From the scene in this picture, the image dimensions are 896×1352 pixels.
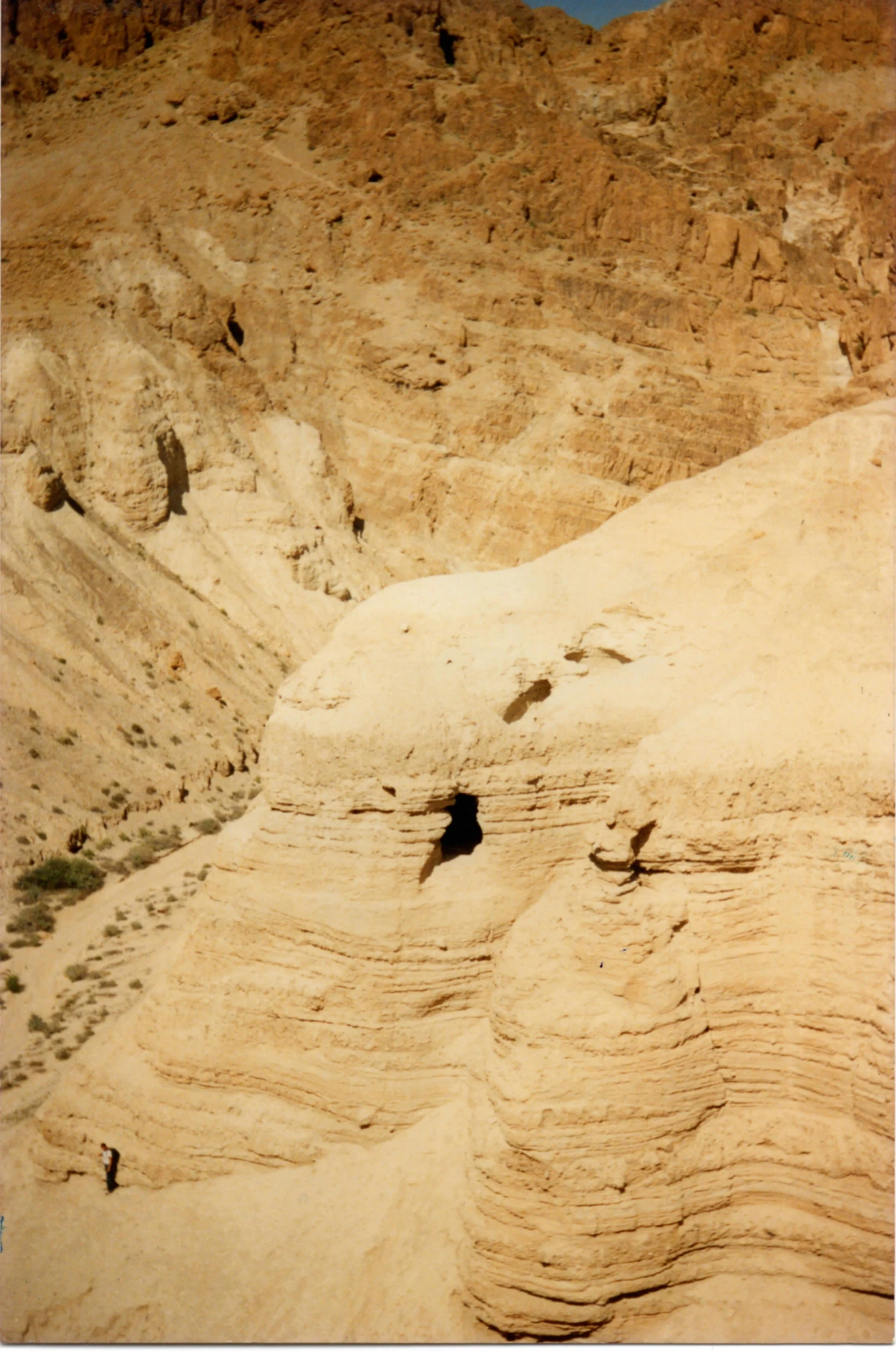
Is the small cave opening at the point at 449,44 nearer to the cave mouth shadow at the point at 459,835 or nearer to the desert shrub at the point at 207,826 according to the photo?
the desert shrub at the point at 207,826

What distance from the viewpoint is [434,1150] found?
984 cm

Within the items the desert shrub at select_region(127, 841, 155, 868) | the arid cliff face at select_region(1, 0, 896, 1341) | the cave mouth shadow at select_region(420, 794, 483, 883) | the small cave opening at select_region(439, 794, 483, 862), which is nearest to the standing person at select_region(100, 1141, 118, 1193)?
the arid cliff face at select_region(1, 0, 896, 1341)

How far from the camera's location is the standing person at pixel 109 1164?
10.5 m

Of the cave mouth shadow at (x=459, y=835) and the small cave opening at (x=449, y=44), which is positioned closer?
the cave mouth shadow at (x=459, y=835)

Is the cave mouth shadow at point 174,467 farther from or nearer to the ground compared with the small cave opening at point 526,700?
nearer to the ground

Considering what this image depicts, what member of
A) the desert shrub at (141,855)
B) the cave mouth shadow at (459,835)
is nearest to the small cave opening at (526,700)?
the cave mouth shadow at (459,835)

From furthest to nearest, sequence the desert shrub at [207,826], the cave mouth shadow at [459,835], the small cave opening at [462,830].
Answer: the desert shrub at [207,826]
the small cave opening at [462,830]
the cave mouth shadow at [459,835]

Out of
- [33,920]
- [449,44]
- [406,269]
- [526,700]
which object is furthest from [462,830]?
[449,44]

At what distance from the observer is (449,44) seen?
3719cm

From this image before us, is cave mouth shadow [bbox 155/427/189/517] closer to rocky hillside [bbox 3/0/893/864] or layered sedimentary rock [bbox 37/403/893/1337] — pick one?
rocky hillside [bbox 3/0/893/864]

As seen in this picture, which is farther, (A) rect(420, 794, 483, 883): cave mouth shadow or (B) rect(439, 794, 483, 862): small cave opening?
(B) rect(439, 794, 483, 862): small cave opening

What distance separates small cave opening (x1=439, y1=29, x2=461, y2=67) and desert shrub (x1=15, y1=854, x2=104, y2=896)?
2657cm

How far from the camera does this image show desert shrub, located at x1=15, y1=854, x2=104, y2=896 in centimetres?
1877

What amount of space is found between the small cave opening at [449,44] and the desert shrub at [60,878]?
26569 millimetres
